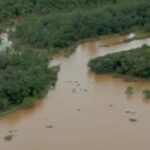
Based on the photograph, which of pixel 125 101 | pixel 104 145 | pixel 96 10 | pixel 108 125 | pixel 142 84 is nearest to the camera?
pixel 104 145

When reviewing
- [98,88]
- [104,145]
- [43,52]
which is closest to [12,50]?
[43,52]

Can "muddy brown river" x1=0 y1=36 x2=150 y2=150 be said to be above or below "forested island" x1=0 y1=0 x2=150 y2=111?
below

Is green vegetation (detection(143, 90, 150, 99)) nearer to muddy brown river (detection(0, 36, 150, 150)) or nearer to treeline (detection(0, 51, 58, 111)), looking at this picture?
muddy brown river (detection(0, 36, 150, 150))

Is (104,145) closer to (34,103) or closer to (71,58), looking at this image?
(34,103)

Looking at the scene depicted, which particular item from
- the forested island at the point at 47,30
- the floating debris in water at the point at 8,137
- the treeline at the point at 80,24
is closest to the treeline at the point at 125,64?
the forested island at the point at 47,30

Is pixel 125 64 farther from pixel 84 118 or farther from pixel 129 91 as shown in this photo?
pixel 84 118

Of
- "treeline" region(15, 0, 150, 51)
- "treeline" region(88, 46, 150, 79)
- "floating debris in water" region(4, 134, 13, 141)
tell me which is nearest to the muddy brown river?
"floating debris in water" region(4, 134, 13, 141)

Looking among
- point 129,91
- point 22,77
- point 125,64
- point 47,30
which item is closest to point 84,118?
point 129,91

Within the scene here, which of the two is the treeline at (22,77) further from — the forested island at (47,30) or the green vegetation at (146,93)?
the green vegetation at (146,93)
